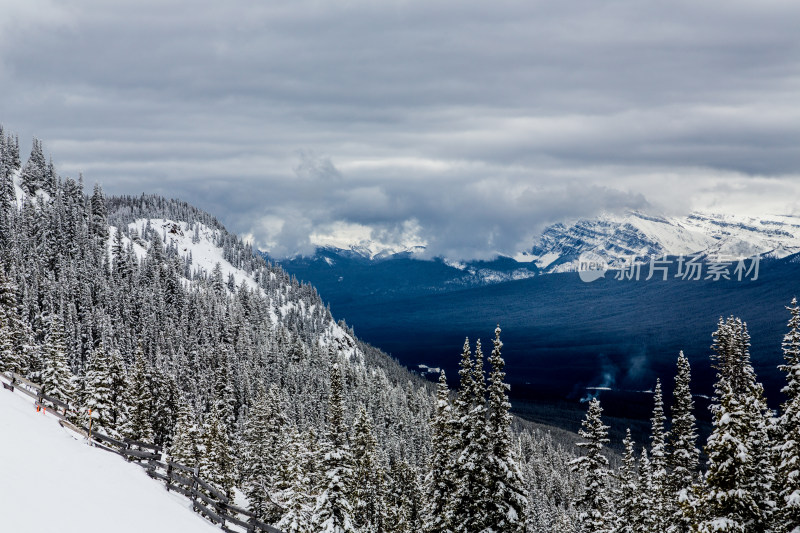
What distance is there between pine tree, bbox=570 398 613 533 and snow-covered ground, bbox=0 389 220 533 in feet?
82.2

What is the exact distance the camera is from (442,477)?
1431 inches

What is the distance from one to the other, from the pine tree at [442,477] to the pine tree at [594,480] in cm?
883

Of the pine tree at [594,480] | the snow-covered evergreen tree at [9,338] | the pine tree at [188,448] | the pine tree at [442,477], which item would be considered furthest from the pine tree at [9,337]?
the pine tree at [594,480]

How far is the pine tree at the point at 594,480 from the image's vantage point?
40.2 meters

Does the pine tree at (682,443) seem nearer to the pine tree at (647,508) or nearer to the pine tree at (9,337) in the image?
the pine tree at (647,508)

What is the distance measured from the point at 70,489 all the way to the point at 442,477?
20.7 metres

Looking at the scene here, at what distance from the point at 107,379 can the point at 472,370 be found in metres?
45.2

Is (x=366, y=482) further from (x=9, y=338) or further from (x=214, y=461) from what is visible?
(x=9, y=338)

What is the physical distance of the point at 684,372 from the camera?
1678 inches

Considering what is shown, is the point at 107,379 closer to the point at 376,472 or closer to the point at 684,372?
the point at 376,472

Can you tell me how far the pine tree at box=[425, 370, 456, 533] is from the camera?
33909mm

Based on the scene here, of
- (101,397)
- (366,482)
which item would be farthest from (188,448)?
(366,482)

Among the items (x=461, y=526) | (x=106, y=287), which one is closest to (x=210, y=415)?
(x=461, y=526)

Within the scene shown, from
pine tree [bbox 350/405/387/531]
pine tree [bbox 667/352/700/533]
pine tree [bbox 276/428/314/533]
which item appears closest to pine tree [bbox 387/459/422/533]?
pine tree [bbox 350/405/387/531]
